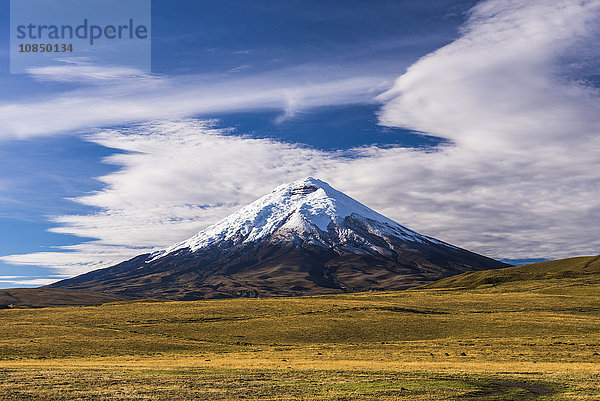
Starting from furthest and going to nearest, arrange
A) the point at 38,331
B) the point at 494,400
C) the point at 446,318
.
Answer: the point at 446,318 < the point at 38,331 < the point at 494,400

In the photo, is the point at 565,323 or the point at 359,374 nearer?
the point at 359,374

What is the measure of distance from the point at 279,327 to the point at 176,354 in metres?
22.9

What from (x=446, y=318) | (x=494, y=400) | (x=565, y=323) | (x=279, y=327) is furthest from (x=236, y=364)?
(x=565, y=323)

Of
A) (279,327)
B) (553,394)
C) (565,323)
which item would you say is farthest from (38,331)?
(565,323)

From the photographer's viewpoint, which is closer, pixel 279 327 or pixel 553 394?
pixel 553 394

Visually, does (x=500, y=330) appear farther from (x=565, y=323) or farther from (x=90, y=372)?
(x=90, y=372)

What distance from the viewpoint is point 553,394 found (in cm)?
3250

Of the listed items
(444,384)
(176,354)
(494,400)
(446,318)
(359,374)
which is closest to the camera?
(494,400)

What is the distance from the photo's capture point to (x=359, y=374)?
41875mm

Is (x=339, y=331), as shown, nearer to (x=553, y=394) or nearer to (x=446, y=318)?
(x=446, y=318)

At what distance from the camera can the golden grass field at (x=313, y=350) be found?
34.1 metres

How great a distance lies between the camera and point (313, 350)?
6575cm

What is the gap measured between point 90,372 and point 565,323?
7249 centimetres

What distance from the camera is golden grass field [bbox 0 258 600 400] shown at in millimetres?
34125
